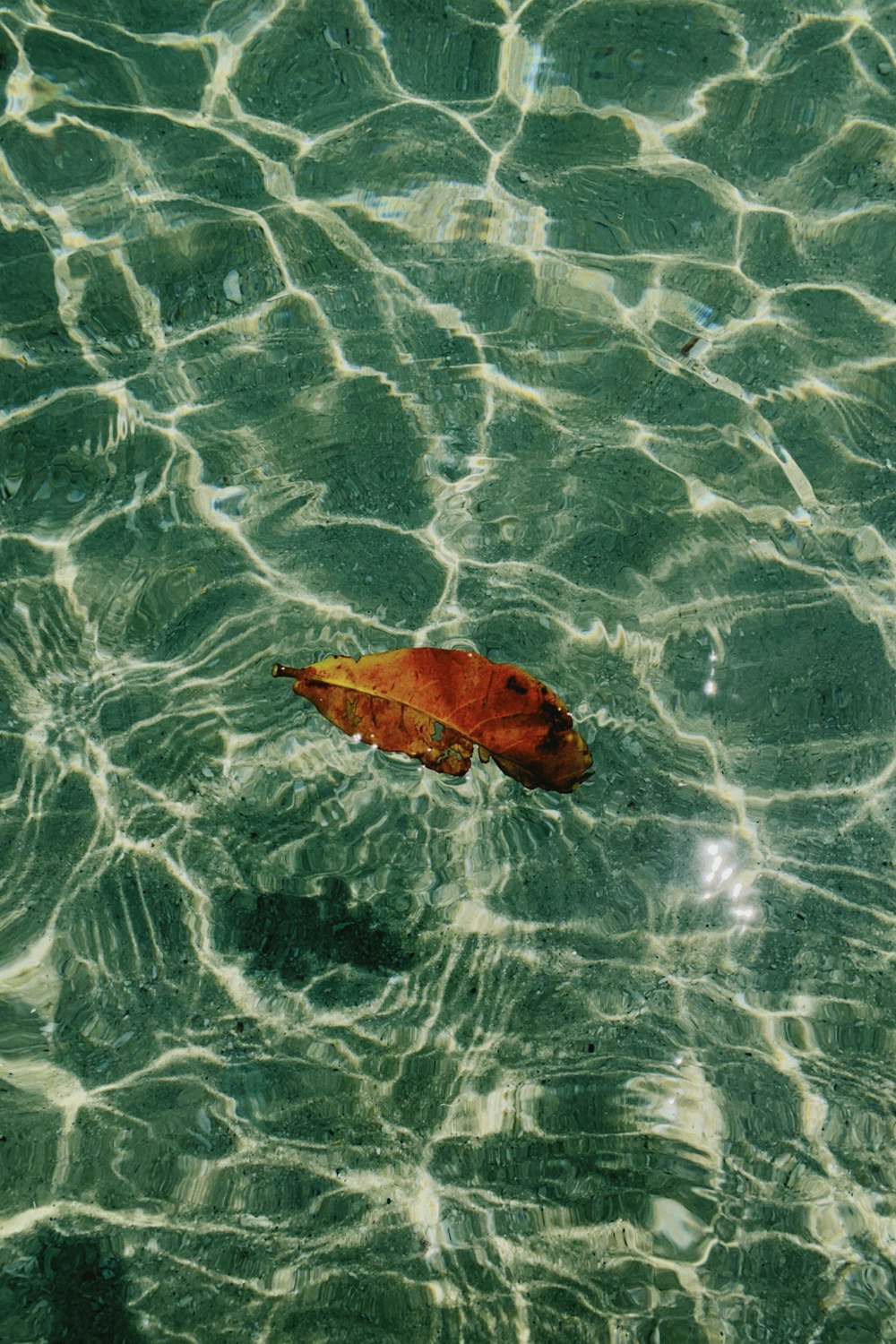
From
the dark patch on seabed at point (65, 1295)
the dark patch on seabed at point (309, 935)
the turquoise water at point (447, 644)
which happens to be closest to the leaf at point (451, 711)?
the turquoise water at point (447, 644)

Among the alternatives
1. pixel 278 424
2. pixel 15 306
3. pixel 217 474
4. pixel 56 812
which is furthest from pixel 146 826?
pixel 15 306

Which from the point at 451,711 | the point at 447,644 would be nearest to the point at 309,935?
the point at 451,711

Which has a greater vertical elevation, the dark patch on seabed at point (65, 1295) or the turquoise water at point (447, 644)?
the turquoise water at point (447, 644)

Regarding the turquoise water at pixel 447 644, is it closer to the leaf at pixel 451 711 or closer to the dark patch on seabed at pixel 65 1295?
the dark patch on seabed at pixel 65 1295

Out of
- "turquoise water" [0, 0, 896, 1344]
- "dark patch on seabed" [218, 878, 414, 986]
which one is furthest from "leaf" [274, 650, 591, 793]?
"dark patch on seabed" [218, 878, 414, 986]

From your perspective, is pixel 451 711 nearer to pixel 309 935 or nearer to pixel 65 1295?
pixel 309 935
